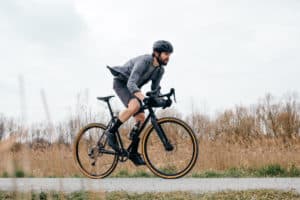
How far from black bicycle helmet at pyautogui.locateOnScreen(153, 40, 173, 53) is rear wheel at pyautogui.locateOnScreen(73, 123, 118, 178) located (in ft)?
5.42

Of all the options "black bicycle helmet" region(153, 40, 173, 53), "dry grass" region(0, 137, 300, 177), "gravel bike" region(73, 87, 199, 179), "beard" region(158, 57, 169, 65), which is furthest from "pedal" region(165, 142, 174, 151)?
"dry grass" region(0, 137, 300, 177)

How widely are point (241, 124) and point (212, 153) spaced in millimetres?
8551

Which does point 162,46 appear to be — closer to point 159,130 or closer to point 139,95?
point 139,95

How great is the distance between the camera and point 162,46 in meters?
7.14

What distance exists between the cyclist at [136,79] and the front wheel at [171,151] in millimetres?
212

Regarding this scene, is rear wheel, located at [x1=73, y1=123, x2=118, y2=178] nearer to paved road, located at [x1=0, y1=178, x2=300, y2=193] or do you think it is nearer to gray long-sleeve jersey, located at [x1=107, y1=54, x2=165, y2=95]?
paved road, located at [x1=0, y1=178, x2=300, y2=193]

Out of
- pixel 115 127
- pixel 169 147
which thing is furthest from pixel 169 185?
pixel 115 127

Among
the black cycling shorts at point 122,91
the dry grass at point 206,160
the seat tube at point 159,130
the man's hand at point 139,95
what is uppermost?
the black cycling shorts at point 122,91

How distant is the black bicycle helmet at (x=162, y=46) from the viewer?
714 centimetres

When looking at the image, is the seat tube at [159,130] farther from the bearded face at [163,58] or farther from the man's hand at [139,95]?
the bearded face at [163,58]

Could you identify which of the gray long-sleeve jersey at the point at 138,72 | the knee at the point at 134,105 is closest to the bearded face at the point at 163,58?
the gray long-sleeve jersey at the point at 138,72

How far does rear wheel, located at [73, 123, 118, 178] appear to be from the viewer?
816 centimetres

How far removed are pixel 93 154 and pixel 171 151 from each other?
3.82 feet

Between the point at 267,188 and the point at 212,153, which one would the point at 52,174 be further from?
the point at 267,188
